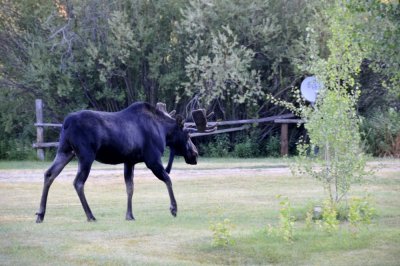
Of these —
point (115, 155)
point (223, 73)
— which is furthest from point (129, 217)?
point (223, 73)

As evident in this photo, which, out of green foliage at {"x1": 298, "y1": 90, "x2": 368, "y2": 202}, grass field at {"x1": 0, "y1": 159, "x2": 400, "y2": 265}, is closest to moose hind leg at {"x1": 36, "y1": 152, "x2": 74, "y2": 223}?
grass field at {"x1": 0, "y1": 159, "x2": 400, "y2": 265}

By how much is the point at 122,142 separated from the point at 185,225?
Result: 6.14ft

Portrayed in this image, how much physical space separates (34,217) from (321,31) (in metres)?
16.2

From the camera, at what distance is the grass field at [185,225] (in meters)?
11.0

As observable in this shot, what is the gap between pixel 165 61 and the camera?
3080 cm

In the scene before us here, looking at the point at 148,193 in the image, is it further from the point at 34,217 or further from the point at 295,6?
the point at 295,6

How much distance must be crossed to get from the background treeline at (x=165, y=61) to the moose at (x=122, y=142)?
1327cm

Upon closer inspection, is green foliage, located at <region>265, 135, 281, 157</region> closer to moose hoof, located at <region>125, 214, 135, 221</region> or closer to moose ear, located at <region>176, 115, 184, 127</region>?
moose ear, located at <region>176, 115, 184, 127</region>

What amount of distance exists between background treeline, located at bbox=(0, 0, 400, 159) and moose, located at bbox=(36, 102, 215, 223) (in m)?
13.3

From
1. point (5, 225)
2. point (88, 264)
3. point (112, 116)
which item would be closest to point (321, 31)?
point (112, 116)

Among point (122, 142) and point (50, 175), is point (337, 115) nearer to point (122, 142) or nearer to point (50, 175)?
point (122, 142)

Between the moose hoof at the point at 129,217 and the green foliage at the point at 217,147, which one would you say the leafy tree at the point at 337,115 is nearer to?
the moose hoof at the point at 129,217

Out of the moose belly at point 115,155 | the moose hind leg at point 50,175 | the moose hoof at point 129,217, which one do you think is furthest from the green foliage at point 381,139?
the moose hind leg at point 50,175

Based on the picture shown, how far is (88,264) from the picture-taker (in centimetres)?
1050
